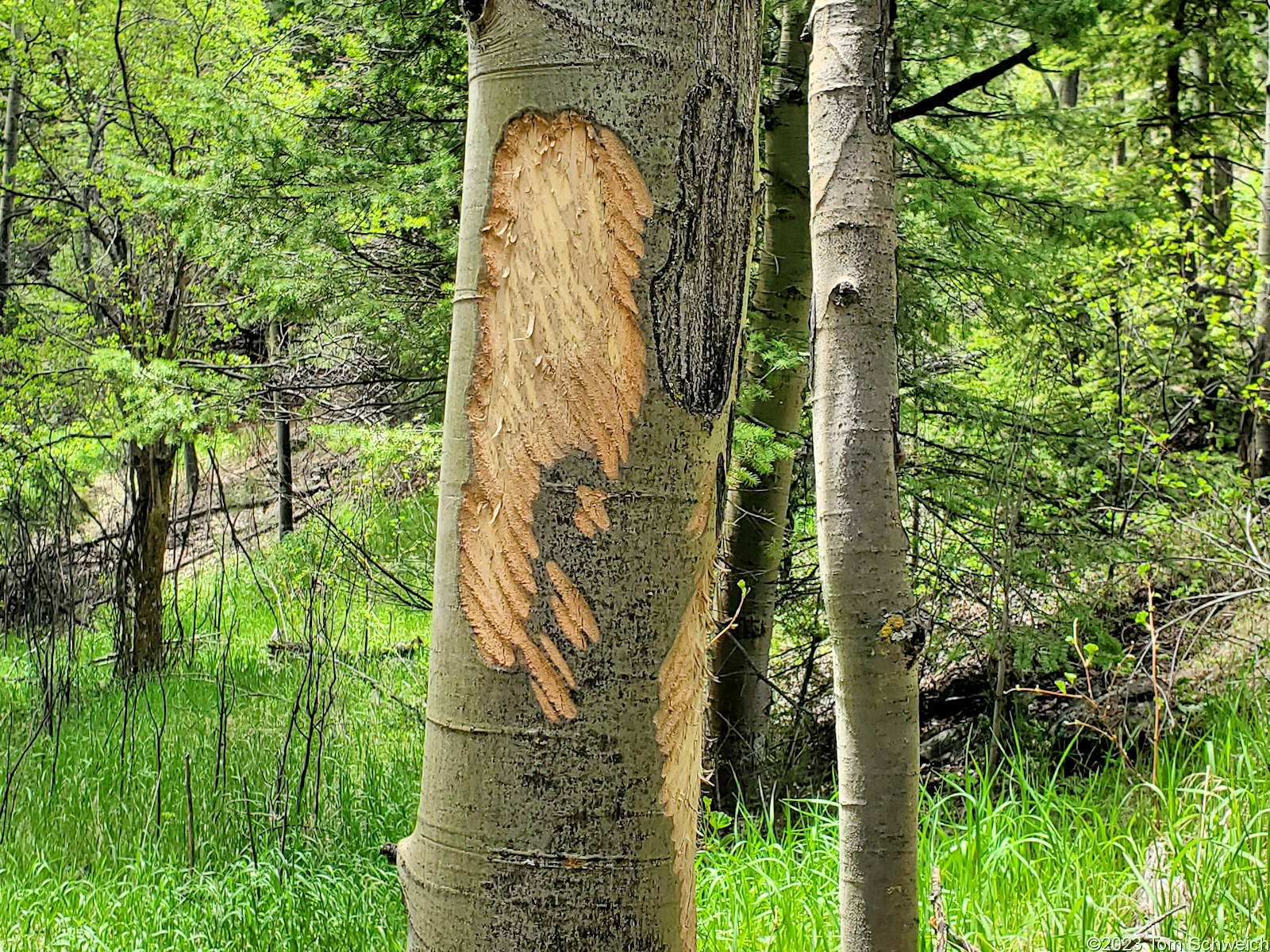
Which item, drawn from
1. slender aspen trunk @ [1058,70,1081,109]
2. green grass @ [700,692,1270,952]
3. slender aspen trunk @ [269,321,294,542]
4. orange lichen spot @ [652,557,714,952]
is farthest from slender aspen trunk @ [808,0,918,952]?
slender aspen trunk @ [1058,70,1081,109]

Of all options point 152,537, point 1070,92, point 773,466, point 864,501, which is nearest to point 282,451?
point 152,537

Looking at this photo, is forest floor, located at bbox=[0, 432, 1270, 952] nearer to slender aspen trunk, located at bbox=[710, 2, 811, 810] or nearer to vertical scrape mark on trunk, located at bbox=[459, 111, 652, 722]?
slender aspen trunk, located at bbox=[710, 2, 811, 810]

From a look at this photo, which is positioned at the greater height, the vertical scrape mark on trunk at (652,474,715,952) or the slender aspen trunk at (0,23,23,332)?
the slender aspen trunk at (0,23,23,332)

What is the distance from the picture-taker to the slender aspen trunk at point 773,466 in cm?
500

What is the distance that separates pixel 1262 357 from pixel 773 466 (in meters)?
4.62

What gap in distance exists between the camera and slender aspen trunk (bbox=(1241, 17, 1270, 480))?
6.97 meters

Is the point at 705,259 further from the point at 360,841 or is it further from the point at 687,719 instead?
the point at 360,841

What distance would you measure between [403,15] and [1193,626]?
4.98 meters

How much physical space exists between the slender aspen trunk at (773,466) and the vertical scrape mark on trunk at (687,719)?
3.82 m

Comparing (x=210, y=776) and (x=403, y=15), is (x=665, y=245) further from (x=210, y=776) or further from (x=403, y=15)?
(x=210, y=776)

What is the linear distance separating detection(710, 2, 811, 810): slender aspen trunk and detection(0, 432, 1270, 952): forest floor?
51 cm

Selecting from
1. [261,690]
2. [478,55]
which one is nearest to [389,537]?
[261,690]

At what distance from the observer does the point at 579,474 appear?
100 centimetres

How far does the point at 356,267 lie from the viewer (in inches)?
180
